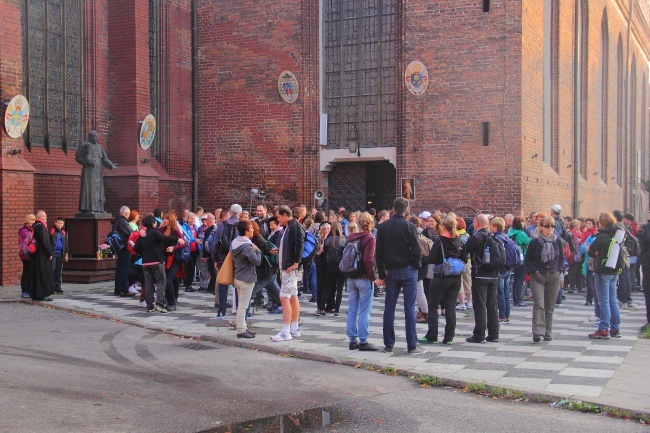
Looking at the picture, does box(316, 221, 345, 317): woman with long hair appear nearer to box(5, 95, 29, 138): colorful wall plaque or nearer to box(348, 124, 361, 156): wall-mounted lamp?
box(5, 95, 29, 138): colorful wall plaque

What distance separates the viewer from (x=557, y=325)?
12312 mm

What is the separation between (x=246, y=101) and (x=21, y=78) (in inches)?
290

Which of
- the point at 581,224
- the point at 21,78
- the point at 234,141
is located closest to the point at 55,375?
the point at 21,78

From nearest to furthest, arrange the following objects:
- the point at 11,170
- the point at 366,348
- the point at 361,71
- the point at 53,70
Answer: the point at 366,348 → the point at 11,170 → the point at 53,70 → the point at 361,71

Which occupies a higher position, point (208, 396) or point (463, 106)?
point (463, 106)

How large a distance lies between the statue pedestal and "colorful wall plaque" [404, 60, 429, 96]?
350 inches

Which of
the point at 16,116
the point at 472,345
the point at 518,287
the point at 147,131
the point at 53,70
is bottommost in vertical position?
the point at 472,345

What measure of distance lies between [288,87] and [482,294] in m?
13.7

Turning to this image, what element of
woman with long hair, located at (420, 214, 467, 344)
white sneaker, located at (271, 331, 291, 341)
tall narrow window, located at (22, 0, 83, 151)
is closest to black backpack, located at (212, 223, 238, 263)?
white sneaker, located at (271, 331, 291, 341)

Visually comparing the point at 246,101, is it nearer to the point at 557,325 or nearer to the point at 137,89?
the point at 137,89

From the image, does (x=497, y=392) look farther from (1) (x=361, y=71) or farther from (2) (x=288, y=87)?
(2) (x=288, y=87)

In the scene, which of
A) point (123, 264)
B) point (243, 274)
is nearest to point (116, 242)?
point (123, 264)

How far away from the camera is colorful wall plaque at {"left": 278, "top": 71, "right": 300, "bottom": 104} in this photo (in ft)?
74.5

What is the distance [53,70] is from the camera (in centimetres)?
1948
